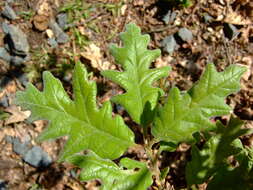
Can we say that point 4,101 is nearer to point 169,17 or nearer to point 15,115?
point 15,115

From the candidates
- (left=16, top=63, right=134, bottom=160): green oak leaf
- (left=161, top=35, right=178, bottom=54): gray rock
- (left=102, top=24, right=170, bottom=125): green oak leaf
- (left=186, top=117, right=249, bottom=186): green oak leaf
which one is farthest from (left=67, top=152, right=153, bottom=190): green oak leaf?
(left=161, top=35, right=178, bottom=54): gray rock

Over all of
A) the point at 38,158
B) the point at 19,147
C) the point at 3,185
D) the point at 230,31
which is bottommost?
the point at 3,185

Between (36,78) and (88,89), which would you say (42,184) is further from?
(88,89)

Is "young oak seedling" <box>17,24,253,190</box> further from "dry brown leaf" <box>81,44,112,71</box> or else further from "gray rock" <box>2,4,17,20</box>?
"gray rock" <box>2,4,17,20</box>

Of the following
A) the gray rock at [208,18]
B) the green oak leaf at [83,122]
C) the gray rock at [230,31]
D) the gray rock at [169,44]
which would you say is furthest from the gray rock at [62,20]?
the green oak leaf at [83,122]

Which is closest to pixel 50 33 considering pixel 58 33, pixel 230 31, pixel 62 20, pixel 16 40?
pixel 58 33

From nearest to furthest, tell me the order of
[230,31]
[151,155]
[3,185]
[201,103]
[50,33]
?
[201,103], [151,155], [3,185], [230,31], [50,33]
